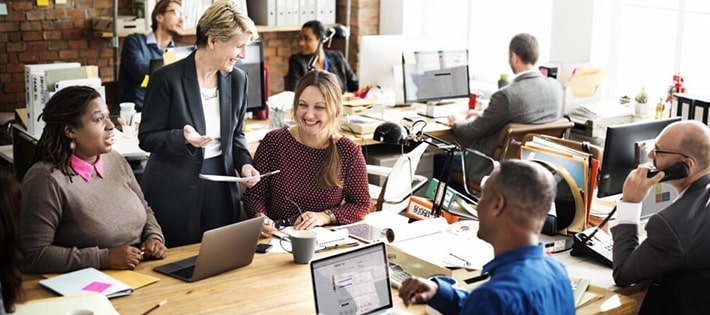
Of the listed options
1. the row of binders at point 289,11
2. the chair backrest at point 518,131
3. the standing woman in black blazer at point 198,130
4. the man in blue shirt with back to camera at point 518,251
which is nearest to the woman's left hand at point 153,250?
the standing woman in black blazer at point 198,130

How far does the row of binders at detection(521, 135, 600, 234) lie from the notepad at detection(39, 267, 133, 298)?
166cm

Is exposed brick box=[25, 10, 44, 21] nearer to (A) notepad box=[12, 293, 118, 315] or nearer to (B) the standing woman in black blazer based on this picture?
(B) the standing woman in black blazer

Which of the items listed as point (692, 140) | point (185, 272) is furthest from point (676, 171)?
point (185, 272)

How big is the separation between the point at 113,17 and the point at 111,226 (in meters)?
4.01

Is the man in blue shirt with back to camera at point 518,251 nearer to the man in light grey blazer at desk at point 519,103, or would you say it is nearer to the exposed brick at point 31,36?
the man in light grey blazer at desk at point 519,103

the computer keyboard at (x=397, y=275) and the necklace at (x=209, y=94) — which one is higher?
the necklace at (x=209, y=94)

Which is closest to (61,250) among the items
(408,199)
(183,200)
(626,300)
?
(183,200)

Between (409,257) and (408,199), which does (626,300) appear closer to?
(409,257)

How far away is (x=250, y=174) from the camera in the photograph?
11.9ft

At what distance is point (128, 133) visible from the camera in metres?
5.02

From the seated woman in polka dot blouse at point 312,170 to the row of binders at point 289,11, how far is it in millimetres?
3877

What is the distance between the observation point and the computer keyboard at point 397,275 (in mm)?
2957

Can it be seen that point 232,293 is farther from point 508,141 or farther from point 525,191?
point 508,141

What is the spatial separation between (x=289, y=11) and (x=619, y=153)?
4.32 metres
